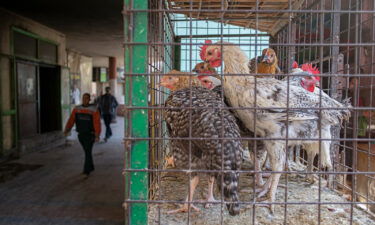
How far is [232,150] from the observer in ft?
7.22

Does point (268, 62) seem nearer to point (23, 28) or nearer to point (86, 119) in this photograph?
point (86, 119)

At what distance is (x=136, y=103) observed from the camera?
186cm

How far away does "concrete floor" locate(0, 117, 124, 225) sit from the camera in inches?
167

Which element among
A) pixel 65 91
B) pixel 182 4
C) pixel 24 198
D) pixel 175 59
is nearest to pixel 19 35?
pixel 65 91

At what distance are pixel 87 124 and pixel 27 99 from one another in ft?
14.0

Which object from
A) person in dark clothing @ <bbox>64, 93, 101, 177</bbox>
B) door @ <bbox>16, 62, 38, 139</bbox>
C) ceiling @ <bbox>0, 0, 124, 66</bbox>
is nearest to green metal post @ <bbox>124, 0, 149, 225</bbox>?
person in dark clothing @ <bbox>64, 93, 101, 177</bbox>

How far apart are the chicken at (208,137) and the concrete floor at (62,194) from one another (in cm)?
236

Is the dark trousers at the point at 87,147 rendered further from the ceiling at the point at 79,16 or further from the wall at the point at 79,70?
the wall at the point at 79,70

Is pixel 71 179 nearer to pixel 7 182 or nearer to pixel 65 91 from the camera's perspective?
pixel 7 182

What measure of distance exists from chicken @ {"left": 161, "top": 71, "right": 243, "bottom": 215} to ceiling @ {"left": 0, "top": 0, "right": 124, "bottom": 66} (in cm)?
589

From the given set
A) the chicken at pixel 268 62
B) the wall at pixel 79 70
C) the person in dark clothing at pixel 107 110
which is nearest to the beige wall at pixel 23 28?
the person in dark clothing at pixel 107 110

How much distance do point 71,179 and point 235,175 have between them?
200 inches

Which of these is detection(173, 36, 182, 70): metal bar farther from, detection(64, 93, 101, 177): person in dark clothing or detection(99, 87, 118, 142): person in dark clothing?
detection(99, 87, 118, 142): person in dark clothing

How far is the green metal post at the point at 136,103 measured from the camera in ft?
5.99
